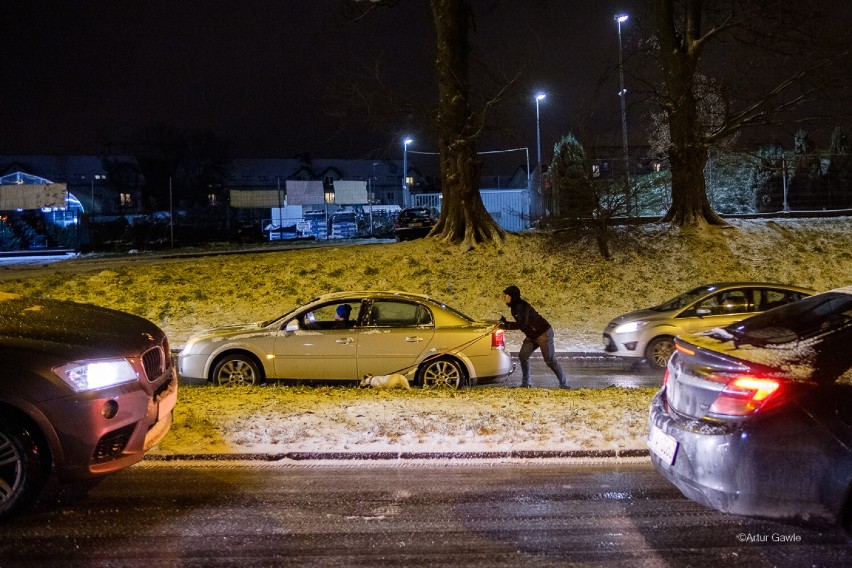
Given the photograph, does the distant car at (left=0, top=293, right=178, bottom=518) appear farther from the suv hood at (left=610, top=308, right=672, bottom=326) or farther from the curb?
the suv hood at (left=610, top=308, right=672, bottom=326)

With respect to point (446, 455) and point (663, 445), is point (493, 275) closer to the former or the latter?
point (446, 455)

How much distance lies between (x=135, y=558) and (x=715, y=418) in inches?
142

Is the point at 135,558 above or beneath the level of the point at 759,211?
beneath

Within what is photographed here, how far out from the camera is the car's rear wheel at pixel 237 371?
10.1 meters

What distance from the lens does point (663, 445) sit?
472 centimetres

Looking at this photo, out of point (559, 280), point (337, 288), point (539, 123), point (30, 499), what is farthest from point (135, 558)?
point (539, 123)

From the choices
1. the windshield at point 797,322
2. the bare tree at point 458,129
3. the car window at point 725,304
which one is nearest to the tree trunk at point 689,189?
the bare tree at point 458,129

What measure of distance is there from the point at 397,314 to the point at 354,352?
0.84 m

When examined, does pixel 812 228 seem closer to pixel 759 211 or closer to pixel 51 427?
pixel 759 211

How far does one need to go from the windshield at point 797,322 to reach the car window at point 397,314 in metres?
5.25

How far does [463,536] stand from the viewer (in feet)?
15.8

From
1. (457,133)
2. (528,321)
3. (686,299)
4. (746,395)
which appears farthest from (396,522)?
(457,133)

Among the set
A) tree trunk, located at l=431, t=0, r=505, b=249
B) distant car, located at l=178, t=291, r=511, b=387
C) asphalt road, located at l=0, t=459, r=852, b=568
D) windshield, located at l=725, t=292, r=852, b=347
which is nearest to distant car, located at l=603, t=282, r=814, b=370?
distant car, located at l=178, t=291, r=511, b=387

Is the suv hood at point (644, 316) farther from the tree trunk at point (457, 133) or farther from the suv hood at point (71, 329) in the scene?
the suv hood at point (71, 329)
